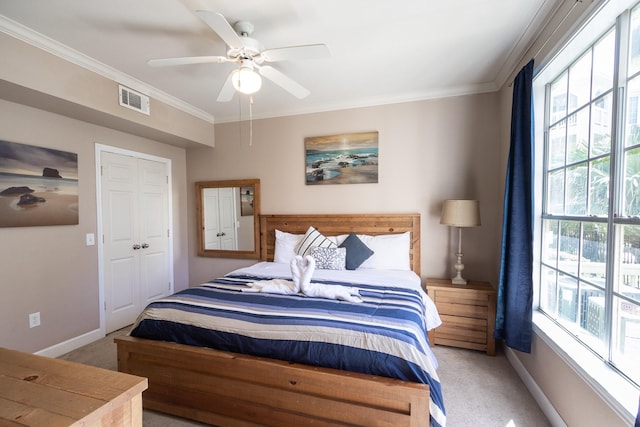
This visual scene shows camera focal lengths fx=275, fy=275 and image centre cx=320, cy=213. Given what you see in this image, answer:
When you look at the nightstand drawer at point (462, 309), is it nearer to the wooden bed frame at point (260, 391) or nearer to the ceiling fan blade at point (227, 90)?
the wooden bed frame at point (260, 391)

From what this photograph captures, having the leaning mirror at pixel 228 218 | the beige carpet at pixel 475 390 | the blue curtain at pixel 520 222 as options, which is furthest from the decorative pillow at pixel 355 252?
the leaning mirror at pixel 228 218

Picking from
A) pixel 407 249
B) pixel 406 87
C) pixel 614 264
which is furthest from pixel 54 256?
pixel 614 264

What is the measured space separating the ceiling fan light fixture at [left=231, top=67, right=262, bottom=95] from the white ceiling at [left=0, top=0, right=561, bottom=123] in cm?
34

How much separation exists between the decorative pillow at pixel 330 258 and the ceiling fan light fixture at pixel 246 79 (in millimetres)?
1673

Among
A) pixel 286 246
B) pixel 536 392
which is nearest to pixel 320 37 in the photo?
pixel 286 246

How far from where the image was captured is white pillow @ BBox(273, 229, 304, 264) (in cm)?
325

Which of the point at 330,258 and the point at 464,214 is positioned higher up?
the point at 464,214

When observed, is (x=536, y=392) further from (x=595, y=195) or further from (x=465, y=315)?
(x=595, y=195)

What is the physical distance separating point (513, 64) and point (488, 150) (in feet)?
2.68

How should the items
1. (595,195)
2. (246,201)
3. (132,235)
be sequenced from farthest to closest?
(246,201) → (132,235) → (595,195)

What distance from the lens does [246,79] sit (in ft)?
6.21

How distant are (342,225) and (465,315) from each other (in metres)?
1.55

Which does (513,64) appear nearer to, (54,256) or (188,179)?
(188,179)

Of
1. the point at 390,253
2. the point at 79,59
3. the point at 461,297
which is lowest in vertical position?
the point at 461,297
